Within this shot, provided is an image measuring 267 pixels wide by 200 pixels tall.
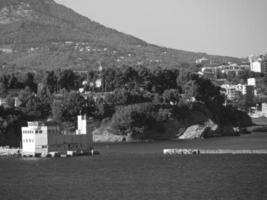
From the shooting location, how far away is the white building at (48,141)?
69.2 metres

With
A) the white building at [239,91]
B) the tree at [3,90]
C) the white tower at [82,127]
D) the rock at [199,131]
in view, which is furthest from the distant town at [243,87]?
the white tower at [82,127]

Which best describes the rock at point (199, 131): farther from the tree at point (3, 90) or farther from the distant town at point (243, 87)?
the distant town at point (243, 87)

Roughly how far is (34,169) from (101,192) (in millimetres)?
13682

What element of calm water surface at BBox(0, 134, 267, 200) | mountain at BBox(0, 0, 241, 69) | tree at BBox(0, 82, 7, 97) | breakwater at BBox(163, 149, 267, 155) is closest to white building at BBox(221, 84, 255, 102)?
mountain at BBox(0, 0, 241, 69)

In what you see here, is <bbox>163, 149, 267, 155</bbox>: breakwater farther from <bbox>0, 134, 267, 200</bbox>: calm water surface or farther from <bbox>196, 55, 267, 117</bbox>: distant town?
<bbox>196, 55, 267, 117</bbox>: distant town

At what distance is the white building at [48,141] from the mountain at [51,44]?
99.4 meters

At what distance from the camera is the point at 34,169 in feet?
197

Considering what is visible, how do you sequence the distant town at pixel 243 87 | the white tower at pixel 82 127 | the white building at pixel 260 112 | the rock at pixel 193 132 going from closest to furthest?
the white tower at pixel 82 127 < the rock at pixel 193 132 < the white building at pixel 260 112 < the distant town at pixel 243 87

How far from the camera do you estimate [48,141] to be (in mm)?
69500

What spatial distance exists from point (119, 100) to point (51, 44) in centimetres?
8551

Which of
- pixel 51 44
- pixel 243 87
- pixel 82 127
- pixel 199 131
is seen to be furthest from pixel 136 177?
pixel 51 44

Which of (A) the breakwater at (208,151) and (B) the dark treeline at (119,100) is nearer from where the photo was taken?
(A) the breakwater at (208,151)

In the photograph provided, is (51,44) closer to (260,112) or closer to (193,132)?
(260,112)

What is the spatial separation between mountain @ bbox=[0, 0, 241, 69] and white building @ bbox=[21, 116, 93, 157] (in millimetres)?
99438
